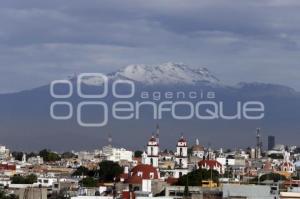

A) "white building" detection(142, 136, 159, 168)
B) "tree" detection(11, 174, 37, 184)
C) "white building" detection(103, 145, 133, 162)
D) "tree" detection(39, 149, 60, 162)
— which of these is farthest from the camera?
"white building" detection(103, 145, 133, 162)

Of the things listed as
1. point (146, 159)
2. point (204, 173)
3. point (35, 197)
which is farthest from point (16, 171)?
point (35, 197)

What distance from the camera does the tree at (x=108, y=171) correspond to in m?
83.5

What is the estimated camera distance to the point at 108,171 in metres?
85.6

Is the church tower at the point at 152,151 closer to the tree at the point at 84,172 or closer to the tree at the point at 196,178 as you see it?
the tree at the point at 84,172

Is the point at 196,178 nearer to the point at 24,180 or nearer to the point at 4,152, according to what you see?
the point at 24,180

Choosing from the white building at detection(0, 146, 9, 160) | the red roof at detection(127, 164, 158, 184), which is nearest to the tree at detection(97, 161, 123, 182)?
the red roof at detection(127, 164, 158, 184)

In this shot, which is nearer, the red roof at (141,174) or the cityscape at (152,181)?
the cityscape at (152,181)

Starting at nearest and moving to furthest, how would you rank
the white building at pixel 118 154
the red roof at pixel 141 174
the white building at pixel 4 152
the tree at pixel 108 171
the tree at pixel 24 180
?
1. the red roof at pixel 141 174
2. the tree at pixel 24 180
3. the tree at pixel 108 171
4. the white building at pixel 4 152
5. the white building at pixel 118 154

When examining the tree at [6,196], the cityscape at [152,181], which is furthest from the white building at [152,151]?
the tree at [6,196]

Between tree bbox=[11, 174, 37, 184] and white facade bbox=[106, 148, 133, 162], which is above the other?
white facade bbox=[106, 148, 133, 162]

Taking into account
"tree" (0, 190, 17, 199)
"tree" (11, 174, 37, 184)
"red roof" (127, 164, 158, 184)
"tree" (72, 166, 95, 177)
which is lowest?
"tree" (0, 190, 17, 199)

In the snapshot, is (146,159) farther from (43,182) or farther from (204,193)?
(204,193)

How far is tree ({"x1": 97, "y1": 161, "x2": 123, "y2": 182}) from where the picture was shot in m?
83.5

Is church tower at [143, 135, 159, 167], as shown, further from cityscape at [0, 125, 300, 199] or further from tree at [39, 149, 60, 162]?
tree at [39, 149, 60, 162]
